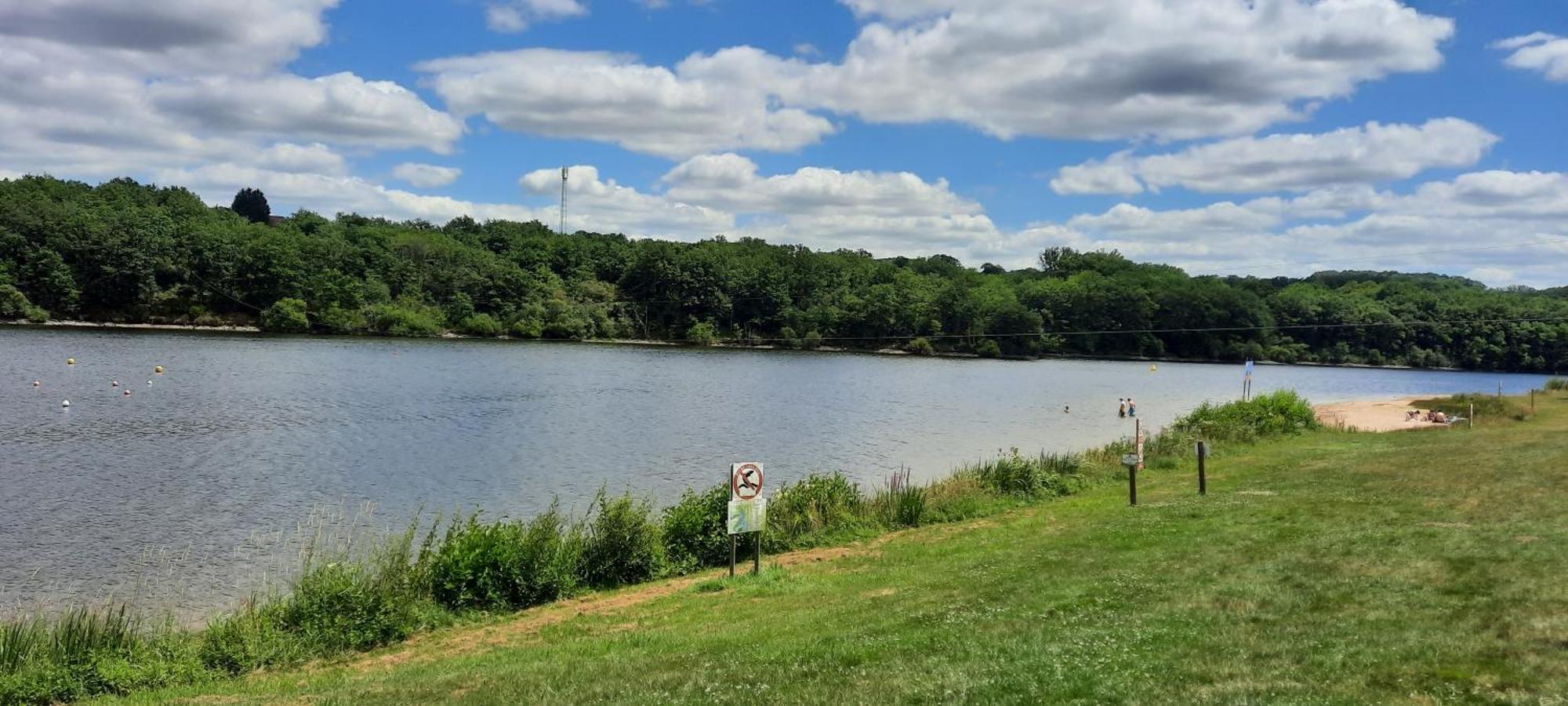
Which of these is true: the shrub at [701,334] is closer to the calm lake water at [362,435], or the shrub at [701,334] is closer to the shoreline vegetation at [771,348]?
the shoreline vegetation at [771,348]

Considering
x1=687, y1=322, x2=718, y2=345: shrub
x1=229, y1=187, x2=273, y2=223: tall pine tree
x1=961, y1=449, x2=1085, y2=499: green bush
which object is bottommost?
x1=961, y1=449, x2=1085, y2=499: green bush

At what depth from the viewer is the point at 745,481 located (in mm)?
17781

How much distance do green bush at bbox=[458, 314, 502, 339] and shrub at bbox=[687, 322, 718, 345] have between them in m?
27.8

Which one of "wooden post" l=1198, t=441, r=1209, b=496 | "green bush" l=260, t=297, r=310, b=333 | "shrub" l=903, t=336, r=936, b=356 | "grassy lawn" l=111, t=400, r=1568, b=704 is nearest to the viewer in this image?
"grassy lawn" l=111, t=400, r=1568, b=704

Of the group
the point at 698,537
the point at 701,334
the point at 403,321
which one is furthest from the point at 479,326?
the point at 698,537

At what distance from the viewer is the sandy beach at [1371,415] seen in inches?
1913

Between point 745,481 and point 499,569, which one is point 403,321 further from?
point 745,481

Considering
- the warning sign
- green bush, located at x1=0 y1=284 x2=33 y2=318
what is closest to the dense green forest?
green bush, located at x1=0 y1=284 x2=33 y2=318

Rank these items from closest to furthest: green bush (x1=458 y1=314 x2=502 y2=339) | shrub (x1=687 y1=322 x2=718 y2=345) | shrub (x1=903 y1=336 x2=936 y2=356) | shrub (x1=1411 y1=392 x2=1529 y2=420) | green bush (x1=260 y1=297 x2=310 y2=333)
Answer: shrub (x1=1411 y1=392 x2=1529 y2=420), green bush (x1=260 y1=297 x2=310 y2=333), green bush (x1=458 y1=314 x2=502 y2=339), shrub (x1=687 y1=322 x2=718 y2=345), shrub (x1=903 y1=336 x2=936 y2=356)

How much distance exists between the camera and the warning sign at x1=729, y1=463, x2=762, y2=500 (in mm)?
17609

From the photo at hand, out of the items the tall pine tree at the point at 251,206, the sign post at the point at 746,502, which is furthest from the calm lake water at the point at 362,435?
the tall pine tree at the point at 251,206

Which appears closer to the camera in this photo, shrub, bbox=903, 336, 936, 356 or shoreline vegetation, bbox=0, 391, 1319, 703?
shoreline vegetation, bbox=0, 391, 1319, 703

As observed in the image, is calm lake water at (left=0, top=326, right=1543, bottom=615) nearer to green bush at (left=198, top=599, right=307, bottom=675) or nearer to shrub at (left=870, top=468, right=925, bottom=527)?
green bush at (left=198, top=599, right=307, bottom=675)

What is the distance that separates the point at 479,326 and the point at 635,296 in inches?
1031
